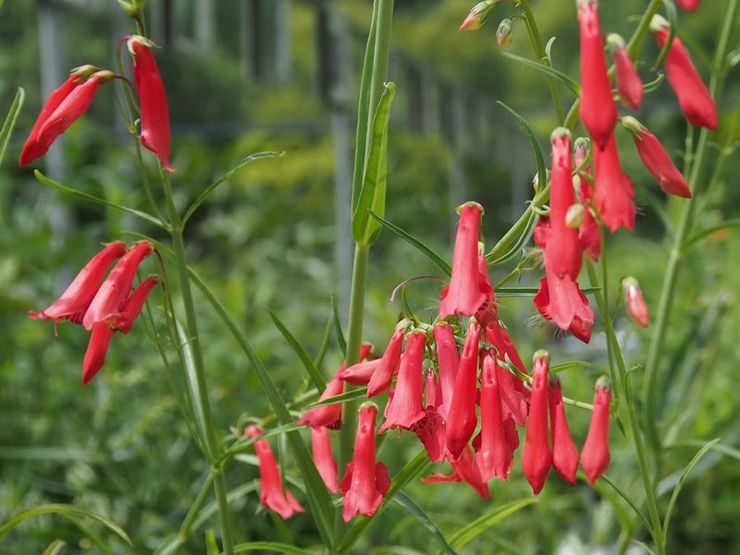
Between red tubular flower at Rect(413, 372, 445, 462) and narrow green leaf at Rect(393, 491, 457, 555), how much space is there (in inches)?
5.0

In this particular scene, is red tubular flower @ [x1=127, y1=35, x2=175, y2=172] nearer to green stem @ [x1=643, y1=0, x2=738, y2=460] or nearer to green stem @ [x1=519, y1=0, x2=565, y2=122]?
green stem @ [x1=519, y1=0, x2=565, y2=122]

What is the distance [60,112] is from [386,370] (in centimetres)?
39

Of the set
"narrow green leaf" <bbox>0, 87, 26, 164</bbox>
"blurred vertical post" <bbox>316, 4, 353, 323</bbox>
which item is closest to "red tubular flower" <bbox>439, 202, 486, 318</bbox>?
"narrow green leaf" <bbox>0, 87, 26, 164</bbox>

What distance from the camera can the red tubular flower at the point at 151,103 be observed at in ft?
3.49

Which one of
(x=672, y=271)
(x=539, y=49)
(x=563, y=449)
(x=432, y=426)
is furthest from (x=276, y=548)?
(x=672, y=271)

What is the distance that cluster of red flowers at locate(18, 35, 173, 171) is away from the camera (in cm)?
107

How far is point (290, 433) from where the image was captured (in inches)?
46.4

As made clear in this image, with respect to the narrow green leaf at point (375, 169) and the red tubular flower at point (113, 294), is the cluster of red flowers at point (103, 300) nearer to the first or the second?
the red tubular flower at point (113, 294)

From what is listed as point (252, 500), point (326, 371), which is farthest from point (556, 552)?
point (326, 371)

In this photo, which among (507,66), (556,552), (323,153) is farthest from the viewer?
(323,153)

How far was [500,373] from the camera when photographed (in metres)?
1.04

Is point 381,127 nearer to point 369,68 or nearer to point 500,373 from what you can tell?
point 369,68

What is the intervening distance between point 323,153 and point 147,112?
34.4 feet

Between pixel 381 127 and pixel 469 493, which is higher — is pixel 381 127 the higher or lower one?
the higher one
